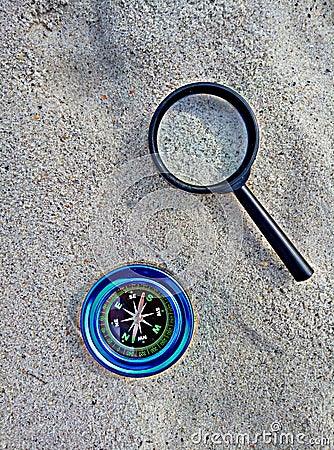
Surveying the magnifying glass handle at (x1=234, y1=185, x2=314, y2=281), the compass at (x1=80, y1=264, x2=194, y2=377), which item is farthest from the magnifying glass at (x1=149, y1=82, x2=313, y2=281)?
the compass at (x1=80, y1=264, x2=194, y2=377)

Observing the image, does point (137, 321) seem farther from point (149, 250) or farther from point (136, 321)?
point (149, 250)

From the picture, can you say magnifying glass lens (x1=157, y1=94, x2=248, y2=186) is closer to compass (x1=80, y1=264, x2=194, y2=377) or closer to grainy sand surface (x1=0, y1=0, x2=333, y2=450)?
grainy sand surface (x1=0, y1=0, x2=333, y2=450)

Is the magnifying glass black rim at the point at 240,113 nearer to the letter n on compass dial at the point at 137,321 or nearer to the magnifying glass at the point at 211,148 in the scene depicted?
the magnifying glass at the point at 211,148

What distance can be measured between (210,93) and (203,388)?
756 mm

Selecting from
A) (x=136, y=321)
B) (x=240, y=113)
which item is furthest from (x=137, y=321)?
(x=240, y=113)

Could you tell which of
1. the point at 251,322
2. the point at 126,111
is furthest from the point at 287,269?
the point at 126,111

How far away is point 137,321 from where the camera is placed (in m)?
1.05

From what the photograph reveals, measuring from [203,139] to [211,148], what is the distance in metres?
0.03

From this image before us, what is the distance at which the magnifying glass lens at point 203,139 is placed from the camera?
40.3 inches

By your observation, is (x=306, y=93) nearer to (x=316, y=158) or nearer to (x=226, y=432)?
(x=316, y=158)

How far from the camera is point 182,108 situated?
1.03 metres

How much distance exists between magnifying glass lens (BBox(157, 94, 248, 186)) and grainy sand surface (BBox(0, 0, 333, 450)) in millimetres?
69

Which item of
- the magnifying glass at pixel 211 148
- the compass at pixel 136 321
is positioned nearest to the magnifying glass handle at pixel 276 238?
the magnifying glass at pixel 211 148

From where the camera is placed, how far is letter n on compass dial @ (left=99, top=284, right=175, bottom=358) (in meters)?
1.06
